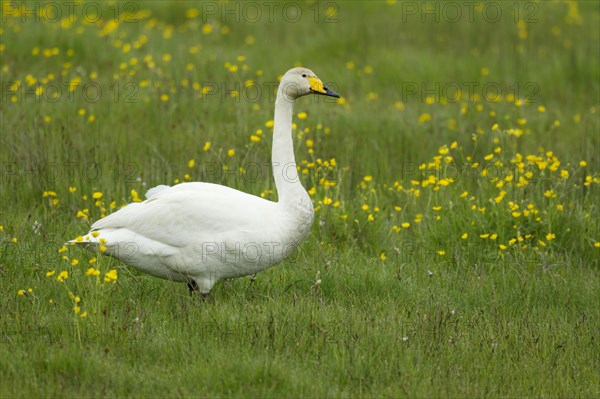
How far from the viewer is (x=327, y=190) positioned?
8.35 m

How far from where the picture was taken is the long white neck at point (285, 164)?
654 cm

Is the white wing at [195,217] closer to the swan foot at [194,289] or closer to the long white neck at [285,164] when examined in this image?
the long white neck at [285,164]

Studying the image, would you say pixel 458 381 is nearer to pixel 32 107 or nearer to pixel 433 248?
pixel 433 248

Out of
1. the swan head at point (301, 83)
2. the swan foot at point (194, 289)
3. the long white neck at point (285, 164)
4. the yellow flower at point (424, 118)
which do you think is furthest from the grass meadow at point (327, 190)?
the swan head at point (301, 83)

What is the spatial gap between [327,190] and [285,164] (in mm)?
1700

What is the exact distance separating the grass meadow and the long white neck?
2.08ft

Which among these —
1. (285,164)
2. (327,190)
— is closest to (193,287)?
(285,164)

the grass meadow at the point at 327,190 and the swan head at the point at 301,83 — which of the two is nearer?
the grass meadow at the point at 327,190

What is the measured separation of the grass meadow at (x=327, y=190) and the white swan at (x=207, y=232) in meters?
0.22

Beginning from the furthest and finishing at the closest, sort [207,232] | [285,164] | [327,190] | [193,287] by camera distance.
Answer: [327,190]
[193,287]
[285,164]
[207,232]

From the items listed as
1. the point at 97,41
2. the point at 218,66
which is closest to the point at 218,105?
the point at 218,66

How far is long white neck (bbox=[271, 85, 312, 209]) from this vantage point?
6535 millimetres

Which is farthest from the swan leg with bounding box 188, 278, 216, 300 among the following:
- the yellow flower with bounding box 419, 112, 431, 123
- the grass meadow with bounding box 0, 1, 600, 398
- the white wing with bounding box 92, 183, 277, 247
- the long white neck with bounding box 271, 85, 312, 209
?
the yellow flower with bounding box 419, 112, 431, 123

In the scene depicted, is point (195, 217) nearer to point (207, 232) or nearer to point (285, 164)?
point (207, 232)
